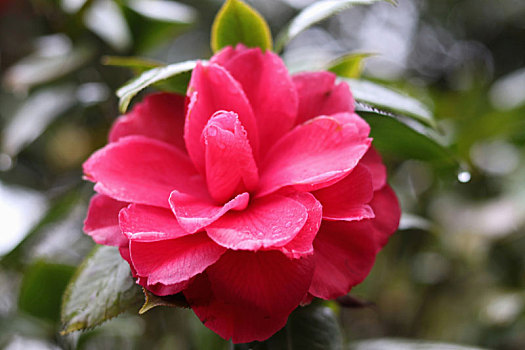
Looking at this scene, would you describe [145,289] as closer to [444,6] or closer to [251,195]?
[251,195]

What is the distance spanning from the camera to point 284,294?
42cm

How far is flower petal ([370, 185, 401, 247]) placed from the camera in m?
0.50

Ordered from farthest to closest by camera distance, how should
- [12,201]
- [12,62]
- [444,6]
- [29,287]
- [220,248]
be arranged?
[444,6]
[12,62]
[12,201]
[29,287]
[220,248]

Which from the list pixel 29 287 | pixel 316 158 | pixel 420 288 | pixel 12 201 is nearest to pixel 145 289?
pixel 316 158

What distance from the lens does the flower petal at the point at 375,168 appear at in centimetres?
49

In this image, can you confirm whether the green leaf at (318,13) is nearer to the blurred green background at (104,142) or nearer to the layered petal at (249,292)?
the blurred green background at (104,142)

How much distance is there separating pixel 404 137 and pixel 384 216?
4.9 inches

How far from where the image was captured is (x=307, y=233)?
406mm

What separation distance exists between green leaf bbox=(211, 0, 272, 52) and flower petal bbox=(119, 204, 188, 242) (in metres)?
0.26

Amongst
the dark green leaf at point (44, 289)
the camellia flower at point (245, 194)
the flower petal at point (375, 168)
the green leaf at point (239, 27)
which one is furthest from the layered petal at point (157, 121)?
the dark green leaf at point (44, 289)

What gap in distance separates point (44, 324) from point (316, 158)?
0.63m

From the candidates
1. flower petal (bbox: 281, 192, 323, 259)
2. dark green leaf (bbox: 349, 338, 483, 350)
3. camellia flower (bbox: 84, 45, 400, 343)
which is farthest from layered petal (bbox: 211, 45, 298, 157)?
dark green leaf (bbox: 349, 338, 483, 350)

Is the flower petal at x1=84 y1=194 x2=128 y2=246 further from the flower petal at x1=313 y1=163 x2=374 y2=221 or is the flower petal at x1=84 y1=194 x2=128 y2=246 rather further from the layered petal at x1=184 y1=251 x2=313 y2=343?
the flower petal at x1=313 y1=163 x2=374 y2=221

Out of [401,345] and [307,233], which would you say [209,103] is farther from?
[401,345]
